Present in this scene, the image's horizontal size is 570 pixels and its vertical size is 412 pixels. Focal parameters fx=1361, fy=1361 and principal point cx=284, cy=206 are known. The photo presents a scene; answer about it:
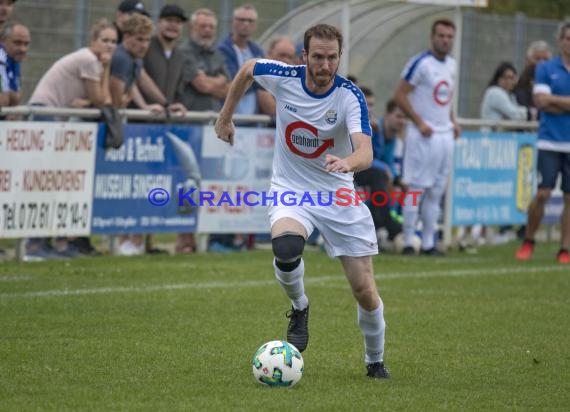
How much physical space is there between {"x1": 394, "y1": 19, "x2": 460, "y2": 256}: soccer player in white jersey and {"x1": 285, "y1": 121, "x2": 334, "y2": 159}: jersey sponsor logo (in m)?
7.84

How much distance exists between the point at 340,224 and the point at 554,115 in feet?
26.2

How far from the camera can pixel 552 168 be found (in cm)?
1548

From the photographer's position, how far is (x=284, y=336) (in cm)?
978

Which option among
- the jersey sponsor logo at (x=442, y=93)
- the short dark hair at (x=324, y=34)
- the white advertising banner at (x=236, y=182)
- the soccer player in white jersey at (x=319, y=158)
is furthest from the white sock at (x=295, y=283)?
the jersey sponsor logo at (x=442, y=93)

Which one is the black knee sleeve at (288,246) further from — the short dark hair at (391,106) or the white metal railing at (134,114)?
the short dark hair at (391,106)

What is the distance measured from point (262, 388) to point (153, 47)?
322 inches

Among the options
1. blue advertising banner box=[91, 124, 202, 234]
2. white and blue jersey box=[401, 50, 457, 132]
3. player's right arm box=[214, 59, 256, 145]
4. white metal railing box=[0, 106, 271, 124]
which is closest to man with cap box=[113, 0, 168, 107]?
white metal railing box=[0, 106, 271, 124]

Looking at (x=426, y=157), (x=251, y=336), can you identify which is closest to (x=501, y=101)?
(x=426, y=157)

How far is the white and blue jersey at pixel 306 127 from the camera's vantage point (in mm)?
8250

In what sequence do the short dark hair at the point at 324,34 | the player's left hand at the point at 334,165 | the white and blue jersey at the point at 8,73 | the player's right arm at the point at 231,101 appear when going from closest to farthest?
the player's left hand at the point at 334,165
the short dark hair at the point at 324,34
the player's right arm at the point at 231,101
the white and blue jersey at the point at 8,73

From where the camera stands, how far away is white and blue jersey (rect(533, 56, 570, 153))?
50.8 ft

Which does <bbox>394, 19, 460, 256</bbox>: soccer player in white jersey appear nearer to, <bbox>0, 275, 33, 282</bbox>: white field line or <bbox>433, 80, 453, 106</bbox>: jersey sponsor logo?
<bbox>433, 80, 453, 106</bbox>: jersey sponsor logo

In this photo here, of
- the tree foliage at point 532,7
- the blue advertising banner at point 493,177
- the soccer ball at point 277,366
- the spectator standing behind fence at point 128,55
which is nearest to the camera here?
the soccer ball at point 277,366

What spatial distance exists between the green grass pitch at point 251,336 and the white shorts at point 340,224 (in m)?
0.78
